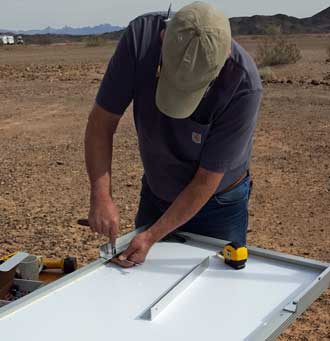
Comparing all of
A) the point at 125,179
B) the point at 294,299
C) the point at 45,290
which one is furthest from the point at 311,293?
the point at 125,179

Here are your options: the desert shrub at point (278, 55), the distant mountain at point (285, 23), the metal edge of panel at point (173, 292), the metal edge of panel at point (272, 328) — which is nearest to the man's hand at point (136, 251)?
the metal edge of panel at point (173, 292)

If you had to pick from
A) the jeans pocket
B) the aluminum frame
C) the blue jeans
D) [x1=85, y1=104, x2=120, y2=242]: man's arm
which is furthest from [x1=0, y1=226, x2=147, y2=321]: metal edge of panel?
the jeans pocket

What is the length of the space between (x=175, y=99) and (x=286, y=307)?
0.75 m

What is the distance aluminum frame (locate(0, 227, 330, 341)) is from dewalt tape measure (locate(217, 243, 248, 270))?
107 mm

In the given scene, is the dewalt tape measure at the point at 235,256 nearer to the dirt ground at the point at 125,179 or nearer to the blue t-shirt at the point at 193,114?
the blue t-shirt at the point at 193,114

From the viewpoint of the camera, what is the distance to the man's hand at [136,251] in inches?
83.3

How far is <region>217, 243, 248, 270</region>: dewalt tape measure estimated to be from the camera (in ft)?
6.79

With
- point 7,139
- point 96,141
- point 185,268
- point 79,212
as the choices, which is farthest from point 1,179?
point 185,268

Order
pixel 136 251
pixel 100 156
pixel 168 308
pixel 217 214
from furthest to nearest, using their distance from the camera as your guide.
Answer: pixel 217 214, pixel 100 156, pixel 136 251, pixel 168 308

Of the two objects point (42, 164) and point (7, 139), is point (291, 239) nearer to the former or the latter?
point (42, 164)

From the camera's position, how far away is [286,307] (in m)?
1.78

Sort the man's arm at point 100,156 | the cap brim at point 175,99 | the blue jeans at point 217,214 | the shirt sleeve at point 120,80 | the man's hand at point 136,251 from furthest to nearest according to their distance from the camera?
the blue jeans at point 217,214
the man's arm at point 100,156
the shirt sleeve at point 120,80
the man's hand at point 136,251
the cap brim at point 175,99

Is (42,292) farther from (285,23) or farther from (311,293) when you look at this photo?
(285,23)

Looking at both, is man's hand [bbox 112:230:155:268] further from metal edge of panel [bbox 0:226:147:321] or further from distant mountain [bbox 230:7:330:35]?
distant mountain [bbox 230:7:330:35]
